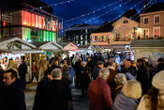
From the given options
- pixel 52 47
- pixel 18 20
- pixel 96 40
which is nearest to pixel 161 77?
pixel 52 47

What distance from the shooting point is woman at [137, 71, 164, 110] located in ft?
6.32

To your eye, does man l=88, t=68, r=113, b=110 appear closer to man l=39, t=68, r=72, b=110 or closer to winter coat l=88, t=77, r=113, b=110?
winter coat l=88, t=77, r=113, b=110

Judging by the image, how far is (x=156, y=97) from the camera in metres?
1.98

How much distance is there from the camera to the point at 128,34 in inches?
1250

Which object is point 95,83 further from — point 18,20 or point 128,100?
point 18,20

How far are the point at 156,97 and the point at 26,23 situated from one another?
2725 cm

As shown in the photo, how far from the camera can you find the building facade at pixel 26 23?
2556 centimetres

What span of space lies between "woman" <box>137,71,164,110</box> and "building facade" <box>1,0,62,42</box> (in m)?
25.2

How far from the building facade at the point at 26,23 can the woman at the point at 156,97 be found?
25.2 meters

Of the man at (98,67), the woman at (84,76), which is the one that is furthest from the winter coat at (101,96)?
the woman at (84,76)

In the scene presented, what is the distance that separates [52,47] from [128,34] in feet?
67.0

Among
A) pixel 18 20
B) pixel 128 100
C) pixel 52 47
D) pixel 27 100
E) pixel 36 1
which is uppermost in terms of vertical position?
pixel 36 1

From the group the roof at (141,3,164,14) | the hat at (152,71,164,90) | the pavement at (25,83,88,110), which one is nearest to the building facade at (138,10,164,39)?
the roof at (141,3,164,14)

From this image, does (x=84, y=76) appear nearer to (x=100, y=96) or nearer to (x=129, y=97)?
(x=100, y=96)
